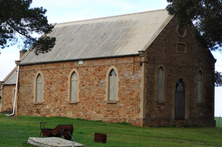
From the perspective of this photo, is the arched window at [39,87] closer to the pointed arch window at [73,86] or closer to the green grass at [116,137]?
the pointed arch window at [73,86]

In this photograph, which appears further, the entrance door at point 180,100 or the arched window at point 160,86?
the entrance door at point 180,100

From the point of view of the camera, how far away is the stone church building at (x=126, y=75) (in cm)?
3139

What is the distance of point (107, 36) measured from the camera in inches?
1425

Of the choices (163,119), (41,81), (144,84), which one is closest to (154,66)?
(144,84)

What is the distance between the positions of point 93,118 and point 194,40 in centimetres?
1041

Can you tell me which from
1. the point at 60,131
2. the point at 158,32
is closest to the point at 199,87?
the point at 158,32

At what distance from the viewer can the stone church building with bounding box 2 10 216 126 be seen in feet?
103

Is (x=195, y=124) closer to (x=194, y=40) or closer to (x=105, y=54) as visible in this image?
(x=194, y=40)

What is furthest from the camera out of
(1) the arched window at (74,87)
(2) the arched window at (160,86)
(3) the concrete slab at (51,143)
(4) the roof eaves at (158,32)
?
(1) the arched window at (74,87)

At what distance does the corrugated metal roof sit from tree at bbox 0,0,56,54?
1022cm

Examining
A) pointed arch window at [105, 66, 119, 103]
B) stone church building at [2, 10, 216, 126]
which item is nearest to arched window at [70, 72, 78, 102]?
stone church building at [2, 10, 216, 126]

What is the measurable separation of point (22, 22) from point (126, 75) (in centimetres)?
1180

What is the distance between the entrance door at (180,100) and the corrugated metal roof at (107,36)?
475 cm

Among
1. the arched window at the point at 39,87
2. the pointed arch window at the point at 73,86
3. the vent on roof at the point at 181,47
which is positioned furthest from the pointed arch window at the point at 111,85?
the arched window at the point at 39,87
